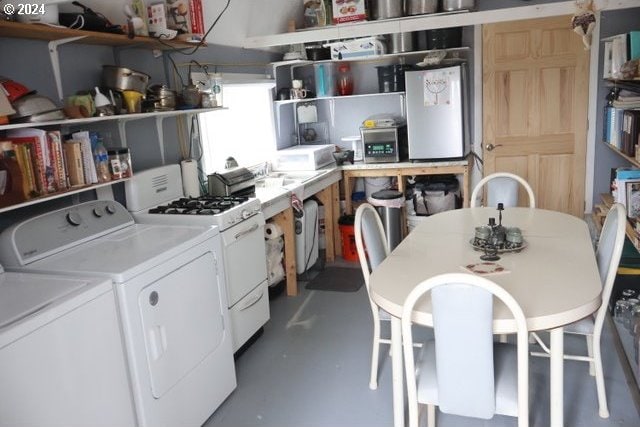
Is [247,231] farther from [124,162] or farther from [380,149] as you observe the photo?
[380,149]

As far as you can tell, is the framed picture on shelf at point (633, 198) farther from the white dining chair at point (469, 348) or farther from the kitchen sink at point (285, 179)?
the kitchen sink at point (285, 179)

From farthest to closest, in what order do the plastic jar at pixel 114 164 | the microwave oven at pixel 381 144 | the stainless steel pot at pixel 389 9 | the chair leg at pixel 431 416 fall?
the microwave oven at pixel 381 144
the stainless steel pot at pixel 389 9
the plastic jar at pixel 114 164
the chair leg at pixel 431 416

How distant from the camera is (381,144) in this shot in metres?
4.67

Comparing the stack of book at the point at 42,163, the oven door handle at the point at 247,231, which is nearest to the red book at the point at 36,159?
the stack of book at the point at 42,163

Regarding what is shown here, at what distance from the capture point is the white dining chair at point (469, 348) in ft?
5.17

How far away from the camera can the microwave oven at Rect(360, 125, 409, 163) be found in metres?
4.62

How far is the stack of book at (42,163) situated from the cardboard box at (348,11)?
283 centimetres

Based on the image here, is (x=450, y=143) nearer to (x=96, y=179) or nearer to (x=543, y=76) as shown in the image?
(x=543, y=76)

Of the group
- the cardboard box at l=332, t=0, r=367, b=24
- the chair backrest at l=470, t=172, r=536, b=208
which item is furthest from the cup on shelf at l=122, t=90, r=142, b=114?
the cardboard box at l=332, t=0, r=367, b=24

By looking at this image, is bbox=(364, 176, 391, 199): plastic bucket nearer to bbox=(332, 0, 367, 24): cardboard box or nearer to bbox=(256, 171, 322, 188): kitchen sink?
bbox=(256, 171, 322, 188): kitchen sink

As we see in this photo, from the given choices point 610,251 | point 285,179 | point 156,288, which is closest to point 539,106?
point 285,179

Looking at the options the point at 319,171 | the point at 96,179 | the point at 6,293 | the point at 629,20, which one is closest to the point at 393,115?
the point at 319,171

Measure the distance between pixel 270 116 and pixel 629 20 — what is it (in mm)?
3073

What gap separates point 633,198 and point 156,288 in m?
2.71
